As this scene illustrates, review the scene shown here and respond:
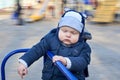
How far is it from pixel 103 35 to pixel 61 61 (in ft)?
22.1

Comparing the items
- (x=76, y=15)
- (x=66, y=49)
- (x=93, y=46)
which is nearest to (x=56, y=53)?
(x=66, y=49)

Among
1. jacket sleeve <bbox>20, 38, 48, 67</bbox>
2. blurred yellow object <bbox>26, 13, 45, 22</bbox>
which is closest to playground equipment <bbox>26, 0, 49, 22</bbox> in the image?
blurred yellow object <bbox>26, 13, 45, 22</bbox>

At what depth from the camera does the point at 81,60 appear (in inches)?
99.4

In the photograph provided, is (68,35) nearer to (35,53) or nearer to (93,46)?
(35,53)

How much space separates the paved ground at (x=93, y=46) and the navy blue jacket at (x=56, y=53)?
217 centimetres

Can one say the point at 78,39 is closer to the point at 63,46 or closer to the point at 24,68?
the point at 63,46

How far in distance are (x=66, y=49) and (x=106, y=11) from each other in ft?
31.0

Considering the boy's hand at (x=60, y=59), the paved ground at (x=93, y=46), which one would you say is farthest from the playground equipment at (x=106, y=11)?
the boy's hand at (x=60, y=59)

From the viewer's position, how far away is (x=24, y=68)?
2477 mm

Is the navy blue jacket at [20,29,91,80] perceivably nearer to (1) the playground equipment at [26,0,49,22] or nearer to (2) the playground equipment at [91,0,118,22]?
(2) the playground equipment at [91,0,118,22]

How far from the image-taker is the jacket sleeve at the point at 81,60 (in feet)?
8.15

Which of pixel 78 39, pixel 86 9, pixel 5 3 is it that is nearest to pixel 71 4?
pixel 86 9

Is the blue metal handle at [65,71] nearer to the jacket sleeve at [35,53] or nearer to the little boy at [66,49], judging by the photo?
the little boy at [66,49]

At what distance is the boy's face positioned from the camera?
2534 mm
